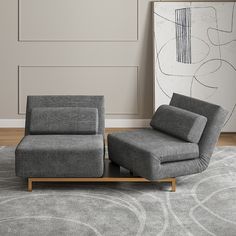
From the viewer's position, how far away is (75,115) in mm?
4527

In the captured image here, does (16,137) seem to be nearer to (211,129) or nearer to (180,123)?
(180,123)

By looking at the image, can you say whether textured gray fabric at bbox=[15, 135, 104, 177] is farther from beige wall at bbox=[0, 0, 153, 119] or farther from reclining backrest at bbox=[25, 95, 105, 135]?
beige wall at bbox=[0, 0, 153, 119]

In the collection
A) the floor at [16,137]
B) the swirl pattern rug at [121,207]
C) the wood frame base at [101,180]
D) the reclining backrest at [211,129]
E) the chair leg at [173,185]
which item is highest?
the reclining backrest at [211,129]

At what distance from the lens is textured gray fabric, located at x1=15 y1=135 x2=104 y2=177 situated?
3.94 metres

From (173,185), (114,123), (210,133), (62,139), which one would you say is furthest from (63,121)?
(114,123)

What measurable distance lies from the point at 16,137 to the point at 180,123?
2.43 meters

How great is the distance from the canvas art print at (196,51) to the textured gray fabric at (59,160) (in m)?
2.56

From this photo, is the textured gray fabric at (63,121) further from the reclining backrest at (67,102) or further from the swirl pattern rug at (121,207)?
the swirl pattern rug at (121,207)

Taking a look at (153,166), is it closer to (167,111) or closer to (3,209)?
(167,111)

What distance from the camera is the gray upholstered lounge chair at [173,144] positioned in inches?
155

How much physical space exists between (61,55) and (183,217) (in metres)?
3.49

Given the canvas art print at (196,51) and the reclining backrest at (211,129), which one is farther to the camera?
the canvas art print at (196,51)

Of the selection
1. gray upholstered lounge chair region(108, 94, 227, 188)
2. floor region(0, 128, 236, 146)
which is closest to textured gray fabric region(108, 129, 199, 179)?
gray upholstered lounge chair region(108, 94, 227, 188)

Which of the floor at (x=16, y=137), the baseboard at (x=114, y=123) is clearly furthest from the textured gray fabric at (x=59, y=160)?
the baseboard at (x=114, y=123)
